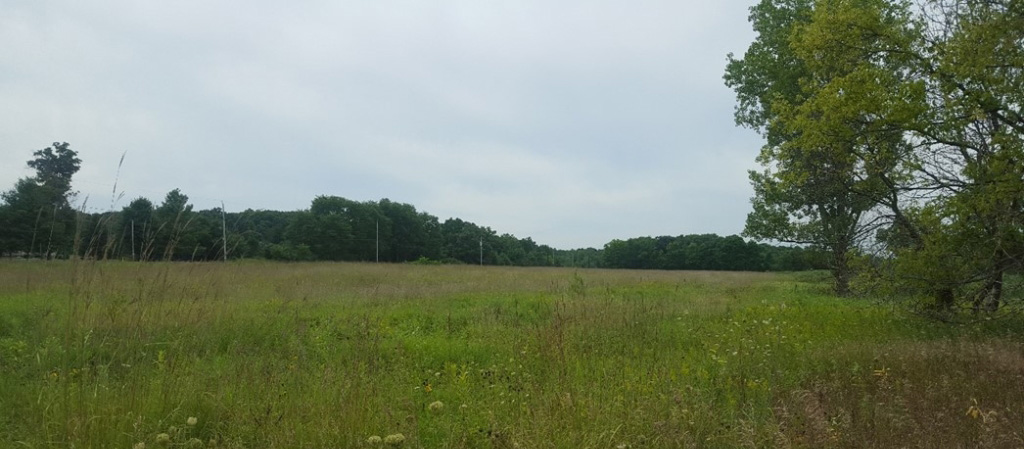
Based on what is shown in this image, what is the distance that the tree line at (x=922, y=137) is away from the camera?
7.10m

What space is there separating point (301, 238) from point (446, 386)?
5220 cm

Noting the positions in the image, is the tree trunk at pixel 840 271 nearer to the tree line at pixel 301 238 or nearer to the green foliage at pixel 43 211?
the tree line at pixel 301 238

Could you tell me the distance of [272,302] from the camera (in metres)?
9.75

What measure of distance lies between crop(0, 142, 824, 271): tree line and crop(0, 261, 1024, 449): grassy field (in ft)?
1.10

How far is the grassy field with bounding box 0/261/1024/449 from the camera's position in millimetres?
3246

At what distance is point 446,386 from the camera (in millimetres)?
4922

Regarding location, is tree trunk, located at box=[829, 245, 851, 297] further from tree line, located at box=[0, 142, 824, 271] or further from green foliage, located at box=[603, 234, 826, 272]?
green foliage, located at box=[603, 234, 826, 272]

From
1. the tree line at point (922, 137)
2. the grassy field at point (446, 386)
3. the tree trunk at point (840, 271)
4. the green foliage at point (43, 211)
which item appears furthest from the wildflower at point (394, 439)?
the tree trunk at point (840, 271)

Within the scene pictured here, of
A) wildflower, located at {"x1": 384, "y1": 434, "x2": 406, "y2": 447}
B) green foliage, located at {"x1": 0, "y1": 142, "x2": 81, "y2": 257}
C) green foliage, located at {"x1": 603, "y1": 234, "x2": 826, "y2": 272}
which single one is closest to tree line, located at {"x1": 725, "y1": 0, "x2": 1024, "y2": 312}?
wildflower, located at {"x1": 384, "y1": 434, "x2": 406, "y2": 447}

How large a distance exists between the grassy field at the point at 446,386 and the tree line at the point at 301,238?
334 mm

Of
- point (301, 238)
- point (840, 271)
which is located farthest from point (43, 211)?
point (301, 238)

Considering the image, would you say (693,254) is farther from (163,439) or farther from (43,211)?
(163,439)

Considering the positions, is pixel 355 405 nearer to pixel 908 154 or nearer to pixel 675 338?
pixel 675 338

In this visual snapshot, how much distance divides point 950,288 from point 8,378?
1078cm
